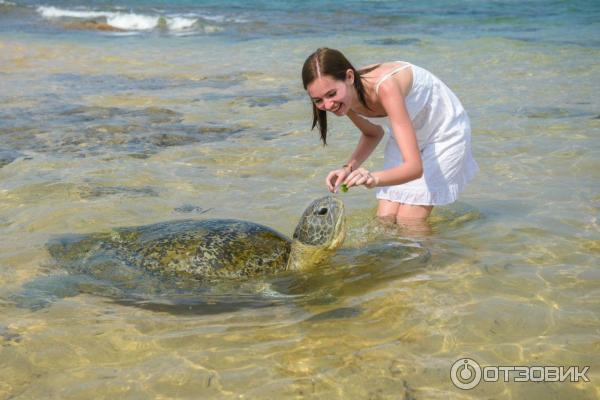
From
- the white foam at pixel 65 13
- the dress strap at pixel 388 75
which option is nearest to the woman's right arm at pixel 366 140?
the dress strap at pixel 388 75

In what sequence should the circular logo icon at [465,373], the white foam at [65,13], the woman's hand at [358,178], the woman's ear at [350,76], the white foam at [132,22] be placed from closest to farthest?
the circular logo icon at [465,373], the woman's hand at [358,178], the woman's ear at [350,76], the white foam at [132,22], the white foam at [65,13]

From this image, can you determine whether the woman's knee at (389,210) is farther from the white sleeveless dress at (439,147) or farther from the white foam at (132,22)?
the white foam at (132,22)

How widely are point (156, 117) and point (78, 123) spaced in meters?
0.92

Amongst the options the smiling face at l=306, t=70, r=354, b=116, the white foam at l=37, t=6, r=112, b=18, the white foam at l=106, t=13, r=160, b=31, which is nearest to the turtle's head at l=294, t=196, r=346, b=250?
the smiling face at l=306, t=70, r=354, b=116

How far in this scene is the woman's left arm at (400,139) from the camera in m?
3.61

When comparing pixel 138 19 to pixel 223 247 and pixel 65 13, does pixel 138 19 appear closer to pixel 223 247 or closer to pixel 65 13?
pixel 65 13

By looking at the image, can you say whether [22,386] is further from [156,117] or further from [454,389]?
[156,117]

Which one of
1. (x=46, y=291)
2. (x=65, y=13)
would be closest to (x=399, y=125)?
(x=46, y=291)

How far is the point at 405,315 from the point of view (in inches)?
134

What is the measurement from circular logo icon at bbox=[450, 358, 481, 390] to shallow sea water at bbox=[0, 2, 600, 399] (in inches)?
1.7

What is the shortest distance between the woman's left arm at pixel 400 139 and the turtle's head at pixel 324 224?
1.43 feet

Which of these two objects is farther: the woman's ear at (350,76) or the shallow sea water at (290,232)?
the woman's ear at (350,76)

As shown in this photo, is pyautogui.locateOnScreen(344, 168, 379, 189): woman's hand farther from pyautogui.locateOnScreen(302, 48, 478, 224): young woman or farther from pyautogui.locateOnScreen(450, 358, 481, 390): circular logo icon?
pyautogui.locateOnScreen(450, 358, 481, 390): circular logo icon

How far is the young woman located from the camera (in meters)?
3.64
